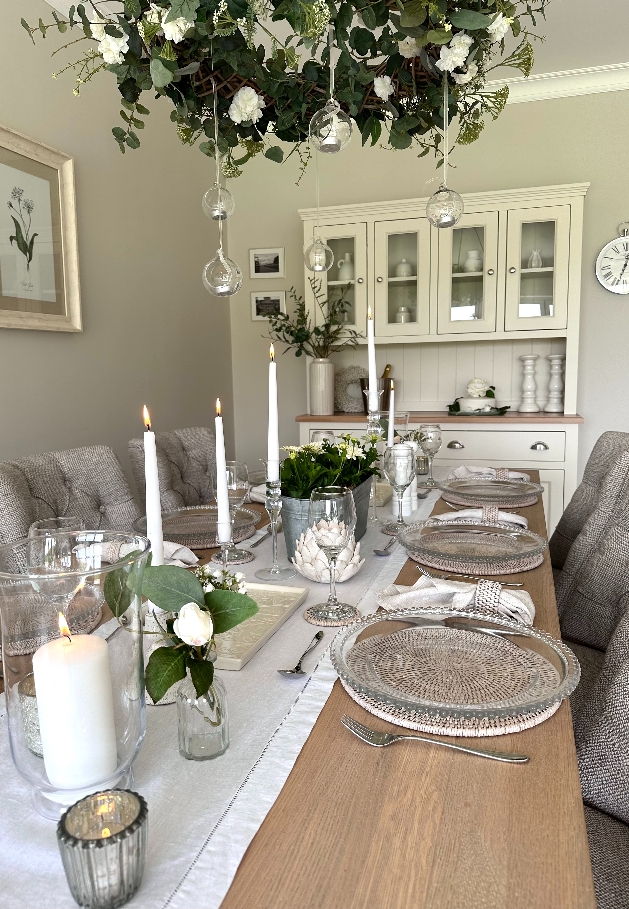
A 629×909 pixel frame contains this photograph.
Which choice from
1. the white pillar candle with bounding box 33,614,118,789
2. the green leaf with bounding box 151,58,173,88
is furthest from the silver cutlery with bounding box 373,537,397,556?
the green leaf with bounding box 151,58,173,88

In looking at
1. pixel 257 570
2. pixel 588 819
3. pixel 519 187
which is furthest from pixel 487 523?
pixel 519 187

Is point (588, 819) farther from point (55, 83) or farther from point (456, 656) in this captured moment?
point (55, 83)

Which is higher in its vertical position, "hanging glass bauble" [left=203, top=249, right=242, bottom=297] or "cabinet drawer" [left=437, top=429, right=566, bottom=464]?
"hanging glass bauble" [left=203, top=249, right=242, bottom=297]

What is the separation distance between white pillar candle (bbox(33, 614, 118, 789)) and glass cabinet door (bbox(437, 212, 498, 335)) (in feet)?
10.0

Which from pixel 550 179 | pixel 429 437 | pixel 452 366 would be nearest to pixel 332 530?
pixel 429 437

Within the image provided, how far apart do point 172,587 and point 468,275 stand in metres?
3.04

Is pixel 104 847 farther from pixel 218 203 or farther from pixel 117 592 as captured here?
pixel 218 203

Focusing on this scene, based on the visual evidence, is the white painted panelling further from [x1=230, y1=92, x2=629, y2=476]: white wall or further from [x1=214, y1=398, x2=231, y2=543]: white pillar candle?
[x1=214, y1=398, x2=231, y2=543]: white pillar candle

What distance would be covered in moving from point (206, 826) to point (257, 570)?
671 mm

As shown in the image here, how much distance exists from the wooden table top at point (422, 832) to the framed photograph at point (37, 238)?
2.00 m

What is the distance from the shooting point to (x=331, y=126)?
1136 millimetres

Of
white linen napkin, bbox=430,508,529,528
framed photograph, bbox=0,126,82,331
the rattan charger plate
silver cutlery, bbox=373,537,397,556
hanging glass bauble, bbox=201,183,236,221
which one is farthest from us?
framed photograph, bbox=0,126,82,331

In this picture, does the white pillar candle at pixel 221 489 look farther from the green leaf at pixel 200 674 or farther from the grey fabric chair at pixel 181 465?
the grey fabric chair at pixel 181 465

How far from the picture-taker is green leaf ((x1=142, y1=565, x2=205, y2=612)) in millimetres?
590
